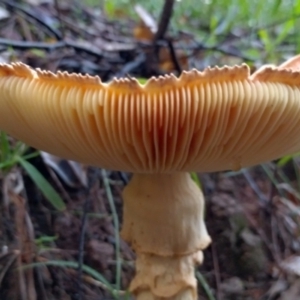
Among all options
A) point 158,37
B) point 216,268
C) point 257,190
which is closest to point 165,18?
point 158,37

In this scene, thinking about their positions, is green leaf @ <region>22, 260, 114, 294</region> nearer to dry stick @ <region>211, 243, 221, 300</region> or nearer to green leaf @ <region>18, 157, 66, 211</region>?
green leaf @ <region>18, 157, 66, 211</region>

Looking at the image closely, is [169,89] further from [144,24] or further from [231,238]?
[144,24]

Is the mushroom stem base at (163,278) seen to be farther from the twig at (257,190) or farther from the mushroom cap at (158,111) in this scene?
the twig at (257,190)

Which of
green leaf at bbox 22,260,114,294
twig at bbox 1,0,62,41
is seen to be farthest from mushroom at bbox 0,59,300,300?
twig at bbox 1,0,62,41

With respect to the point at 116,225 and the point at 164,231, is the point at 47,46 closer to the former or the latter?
the point at 116,225

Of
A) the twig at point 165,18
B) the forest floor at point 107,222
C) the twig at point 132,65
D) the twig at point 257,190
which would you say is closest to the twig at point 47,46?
the forest floor at point 107,222

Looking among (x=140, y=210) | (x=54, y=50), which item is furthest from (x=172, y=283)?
(x=54, y=50)
